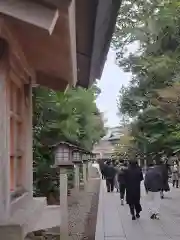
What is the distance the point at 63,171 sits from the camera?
1134cm

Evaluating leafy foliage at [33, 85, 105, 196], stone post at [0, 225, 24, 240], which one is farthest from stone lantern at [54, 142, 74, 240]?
stone post at [0, 225, 24, 240]

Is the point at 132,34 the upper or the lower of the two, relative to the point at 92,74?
upper

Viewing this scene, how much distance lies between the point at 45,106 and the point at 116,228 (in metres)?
4.95

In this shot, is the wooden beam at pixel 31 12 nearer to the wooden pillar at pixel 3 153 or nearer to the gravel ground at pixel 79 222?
the wooden pillar at pixel 3 153

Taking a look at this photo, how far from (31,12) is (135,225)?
11311 millimetres

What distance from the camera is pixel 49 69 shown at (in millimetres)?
5484

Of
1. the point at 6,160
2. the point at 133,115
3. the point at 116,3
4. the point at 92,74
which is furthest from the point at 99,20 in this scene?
the point at 133,115

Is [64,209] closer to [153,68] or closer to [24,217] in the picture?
[24,217]

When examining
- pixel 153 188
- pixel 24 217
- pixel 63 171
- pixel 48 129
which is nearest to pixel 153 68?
pixel 48 129

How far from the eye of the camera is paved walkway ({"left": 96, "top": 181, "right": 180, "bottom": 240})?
11560 mm

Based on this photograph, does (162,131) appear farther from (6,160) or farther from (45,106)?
(6,160)

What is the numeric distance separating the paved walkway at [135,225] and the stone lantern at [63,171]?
121 centimetres

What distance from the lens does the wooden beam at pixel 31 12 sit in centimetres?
284

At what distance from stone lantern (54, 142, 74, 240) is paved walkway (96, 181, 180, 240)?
121 cm
